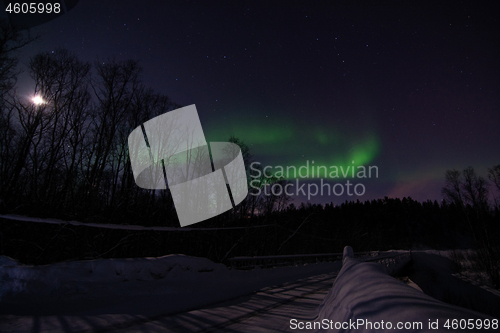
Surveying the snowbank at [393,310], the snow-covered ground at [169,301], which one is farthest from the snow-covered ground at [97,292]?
the snowbank at [393,310]

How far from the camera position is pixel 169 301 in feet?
17.8

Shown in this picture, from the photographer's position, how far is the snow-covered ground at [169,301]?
2.08 metres

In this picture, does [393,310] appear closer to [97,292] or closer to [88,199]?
[97,292]

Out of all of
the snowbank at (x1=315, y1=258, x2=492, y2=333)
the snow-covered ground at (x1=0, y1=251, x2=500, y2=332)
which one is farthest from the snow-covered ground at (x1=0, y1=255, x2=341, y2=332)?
the snowbank at (x1=315, y1=258, x2=492, y2=333)

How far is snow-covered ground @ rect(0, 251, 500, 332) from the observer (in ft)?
6.84

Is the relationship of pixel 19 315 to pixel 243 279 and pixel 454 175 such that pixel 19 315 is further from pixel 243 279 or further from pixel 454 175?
pixel 454 175

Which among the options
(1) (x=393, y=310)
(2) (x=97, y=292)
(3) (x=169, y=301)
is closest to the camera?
(1) (x=393, y=310)

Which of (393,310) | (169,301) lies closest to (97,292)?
(169,301)

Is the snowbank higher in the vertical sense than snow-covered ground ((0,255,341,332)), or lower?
higher

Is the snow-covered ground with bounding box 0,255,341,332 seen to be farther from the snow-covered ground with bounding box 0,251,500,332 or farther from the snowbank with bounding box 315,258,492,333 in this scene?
the snowbank with bounding box 315,258,492,333

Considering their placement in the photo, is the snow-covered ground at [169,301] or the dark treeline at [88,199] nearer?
the snow-covered ground at [169,301]

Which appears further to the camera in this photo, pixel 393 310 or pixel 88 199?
pixel 88 199

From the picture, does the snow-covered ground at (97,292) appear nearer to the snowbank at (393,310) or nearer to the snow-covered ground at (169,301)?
the snow-covered ground at (169,301)

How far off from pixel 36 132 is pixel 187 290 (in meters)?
14.9
